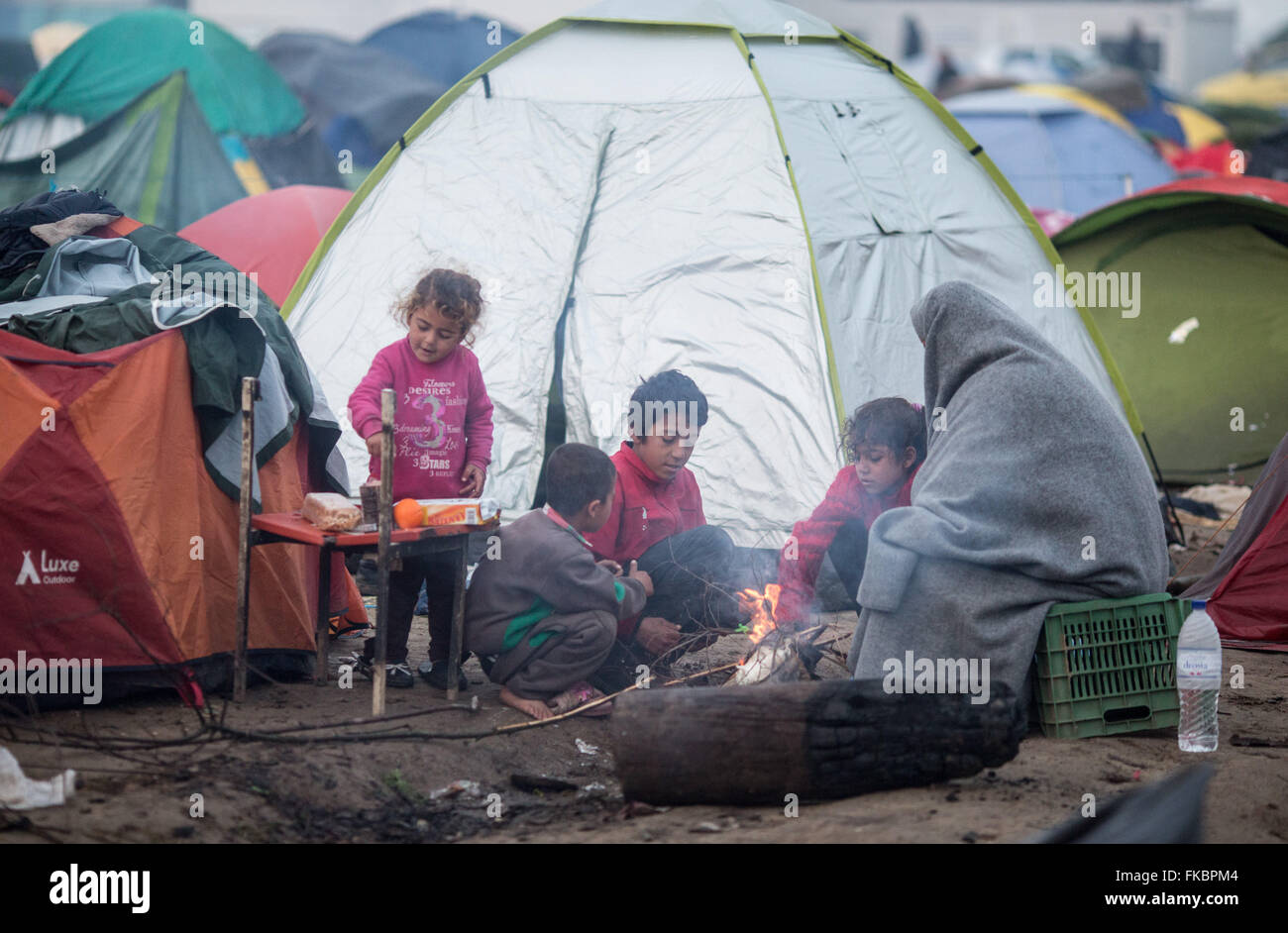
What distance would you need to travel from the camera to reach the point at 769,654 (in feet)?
14.2

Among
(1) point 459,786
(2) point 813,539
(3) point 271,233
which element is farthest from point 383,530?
(3) point 271,233

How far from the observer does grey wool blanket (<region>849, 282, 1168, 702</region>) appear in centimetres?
375

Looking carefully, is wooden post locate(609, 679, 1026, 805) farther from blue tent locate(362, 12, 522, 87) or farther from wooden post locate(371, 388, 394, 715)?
blue tent locate(362, 12, 522, 87)

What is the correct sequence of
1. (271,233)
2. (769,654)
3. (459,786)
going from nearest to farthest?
(459,786) → (769,654) → (271,233)

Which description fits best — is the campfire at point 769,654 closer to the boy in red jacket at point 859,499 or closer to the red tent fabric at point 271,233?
the boy in red jacket at point 859,499

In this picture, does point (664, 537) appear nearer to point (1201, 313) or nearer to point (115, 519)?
point (115, 519)

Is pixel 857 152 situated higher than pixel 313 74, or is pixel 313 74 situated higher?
pixel 313 74

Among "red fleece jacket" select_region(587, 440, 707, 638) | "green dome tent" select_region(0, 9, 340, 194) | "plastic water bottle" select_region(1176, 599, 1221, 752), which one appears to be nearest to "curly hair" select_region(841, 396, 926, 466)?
"red fleece jacket" select_region(587, 440, 707, 638)

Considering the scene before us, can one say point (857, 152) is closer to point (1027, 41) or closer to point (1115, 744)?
point (1115, 744)

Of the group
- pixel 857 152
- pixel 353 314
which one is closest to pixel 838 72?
pixel 857 152

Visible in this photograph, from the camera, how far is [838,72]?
23.0 ft

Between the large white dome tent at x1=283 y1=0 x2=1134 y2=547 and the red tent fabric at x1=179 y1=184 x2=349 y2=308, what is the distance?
2.03 meters

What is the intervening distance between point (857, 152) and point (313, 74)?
11891mm

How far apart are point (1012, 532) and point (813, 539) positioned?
1006 mm
